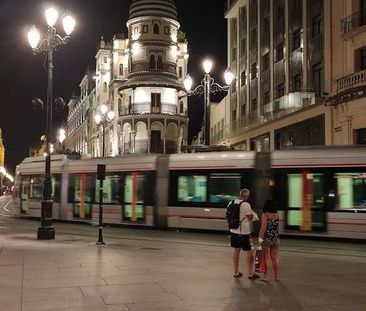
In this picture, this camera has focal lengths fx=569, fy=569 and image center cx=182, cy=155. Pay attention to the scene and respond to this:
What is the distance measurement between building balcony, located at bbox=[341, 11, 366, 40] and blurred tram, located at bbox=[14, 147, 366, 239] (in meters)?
11.2

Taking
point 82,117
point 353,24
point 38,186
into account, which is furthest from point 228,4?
point 82,117

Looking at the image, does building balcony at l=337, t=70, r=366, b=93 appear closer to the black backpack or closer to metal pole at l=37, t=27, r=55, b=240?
metal pole at l=37, t=27, r=55, b=240

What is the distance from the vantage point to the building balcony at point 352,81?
1081 inches

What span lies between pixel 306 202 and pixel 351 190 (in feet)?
5.16

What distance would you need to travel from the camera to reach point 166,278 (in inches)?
447

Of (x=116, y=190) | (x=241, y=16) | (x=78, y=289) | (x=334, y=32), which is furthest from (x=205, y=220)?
(x=241, y=16)

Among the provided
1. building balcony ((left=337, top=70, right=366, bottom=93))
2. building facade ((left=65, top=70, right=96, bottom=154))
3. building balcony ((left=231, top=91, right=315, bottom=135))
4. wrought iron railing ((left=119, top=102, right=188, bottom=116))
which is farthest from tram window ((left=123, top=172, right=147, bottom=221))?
building facade ((left=65, top=70, right=96, bottom=154))

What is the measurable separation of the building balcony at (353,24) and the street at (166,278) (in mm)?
13844

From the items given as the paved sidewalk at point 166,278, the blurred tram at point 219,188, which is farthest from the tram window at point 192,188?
the paved sidewalk at point 166,278

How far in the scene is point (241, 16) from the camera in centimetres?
4809

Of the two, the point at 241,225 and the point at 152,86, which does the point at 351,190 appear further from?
the point at 152,86

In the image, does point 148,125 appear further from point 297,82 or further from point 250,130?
point 297,82

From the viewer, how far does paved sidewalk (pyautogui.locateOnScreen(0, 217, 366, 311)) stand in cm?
898

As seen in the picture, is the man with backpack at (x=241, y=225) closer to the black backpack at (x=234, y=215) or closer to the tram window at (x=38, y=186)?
the black backpack at (x=234, y=215)
